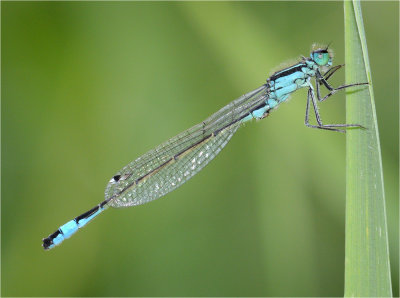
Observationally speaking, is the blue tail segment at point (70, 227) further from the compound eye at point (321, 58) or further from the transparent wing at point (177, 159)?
the compound eye at point (321, 58)

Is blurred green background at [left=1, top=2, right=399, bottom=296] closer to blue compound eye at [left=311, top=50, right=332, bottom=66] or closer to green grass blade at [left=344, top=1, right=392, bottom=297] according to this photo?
blue compound eye at [left=311, top=50, right=332, bottom=66]

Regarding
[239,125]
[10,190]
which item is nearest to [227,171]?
[239,125]

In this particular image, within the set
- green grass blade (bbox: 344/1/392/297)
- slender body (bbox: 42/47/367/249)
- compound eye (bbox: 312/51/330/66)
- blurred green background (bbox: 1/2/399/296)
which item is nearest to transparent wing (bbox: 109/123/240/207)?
slender body (bbox: 42/47/367/249)

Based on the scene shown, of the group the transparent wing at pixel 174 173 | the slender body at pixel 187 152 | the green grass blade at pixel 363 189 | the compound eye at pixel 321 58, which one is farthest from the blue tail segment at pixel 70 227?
the green grass blade at pixel 363 189

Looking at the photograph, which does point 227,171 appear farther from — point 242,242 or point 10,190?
point 10,190

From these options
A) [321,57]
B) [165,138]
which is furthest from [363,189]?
[165,138]

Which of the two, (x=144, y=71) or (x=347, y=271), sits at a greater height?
(x=144, y=71)
